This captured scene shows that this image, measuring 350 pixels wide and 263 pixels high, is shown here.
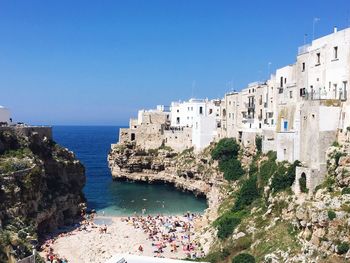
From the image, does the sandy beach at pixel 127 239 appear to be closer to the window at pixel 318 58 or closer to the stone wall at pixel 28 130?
the stone wall at pixel 28 130

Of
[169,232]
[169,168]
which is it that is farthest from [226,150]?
[169,168]

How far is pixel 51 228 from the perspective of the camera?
43.2 metres

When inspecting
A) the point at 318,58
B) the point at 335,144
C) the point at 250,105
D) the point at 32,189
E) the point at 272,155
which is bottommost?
the point at 32,189

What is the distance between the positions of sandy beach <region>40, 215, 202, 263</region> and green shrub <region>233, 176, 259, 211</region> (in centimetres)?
476

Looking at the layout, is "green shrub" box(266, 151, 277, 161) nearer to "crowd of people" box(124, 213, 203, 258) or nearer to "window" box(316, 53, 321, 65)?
"window" box(316, 53, 321, 65)

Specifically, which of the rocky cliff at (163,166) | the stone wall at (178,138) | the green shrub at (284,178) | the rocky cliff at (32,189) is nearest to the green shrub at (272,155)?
the green shrub at (284,178)

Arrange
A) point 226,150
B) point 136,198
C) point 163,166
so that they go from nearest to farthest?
point 226,150
point 136,198
point 163,166

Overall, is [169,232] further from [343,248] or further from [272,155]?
[343,248]

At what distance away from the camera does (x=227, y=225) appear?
3253 centimetres

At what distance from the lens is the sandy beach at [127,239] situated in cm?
3712

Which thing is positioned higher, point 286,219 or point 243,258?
point 286,219

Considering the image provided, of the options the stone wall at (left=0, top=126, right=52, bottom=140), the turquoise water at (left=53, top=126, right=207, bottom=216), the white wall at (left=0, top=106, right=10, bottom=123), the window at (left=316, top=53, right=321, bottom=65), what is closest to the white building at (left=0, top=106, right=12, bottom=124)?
the white wall at (left=0, top=106, right=10, bottom=123)

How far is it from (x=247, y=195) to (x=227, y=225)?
498 cm

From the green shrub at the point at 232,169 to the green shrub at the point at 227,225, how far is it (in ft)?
48.5
